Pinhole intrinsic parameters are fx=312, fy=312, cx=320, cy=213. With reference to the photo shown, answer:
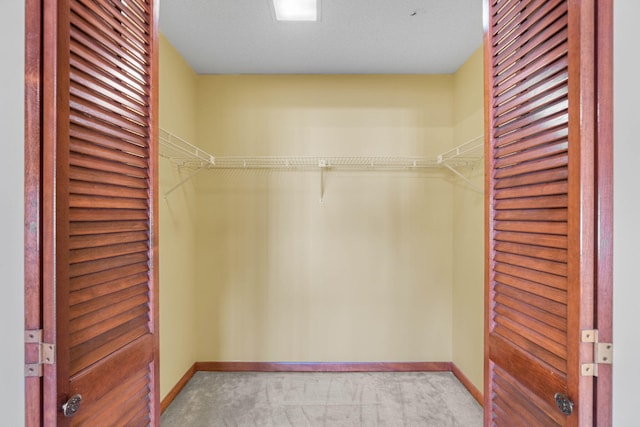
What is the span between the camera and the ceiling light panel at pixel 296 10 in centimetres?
191

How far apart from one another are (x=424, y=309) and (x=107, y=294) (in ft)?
8.35

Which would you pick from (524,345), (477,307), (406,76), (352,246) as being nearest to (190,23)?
(406,76)

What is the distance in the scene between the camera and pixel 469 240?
8.33 ft

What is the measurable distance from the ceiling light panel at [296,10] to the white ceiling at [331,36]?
0.17ft

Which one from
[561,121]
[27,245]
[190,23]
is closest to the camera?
[27,245]

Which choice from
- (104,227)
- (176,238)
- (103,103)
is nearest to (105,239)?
(104,227)

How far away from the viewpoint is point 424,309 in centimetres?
283

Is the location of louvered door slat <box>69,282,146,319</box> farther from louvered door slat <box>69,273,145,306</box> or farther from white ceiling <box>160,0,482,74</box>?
white ceiling <box>160,0,482,74</box>

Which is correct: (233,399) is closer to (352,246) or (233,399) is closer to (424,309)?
(352,246)

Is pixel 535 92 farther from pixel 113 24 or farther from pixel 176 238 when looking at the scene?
pixel 176 238

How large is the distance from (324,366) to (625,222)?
2.51 meters

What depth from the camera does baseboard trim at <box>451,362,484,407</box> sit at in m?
2.32

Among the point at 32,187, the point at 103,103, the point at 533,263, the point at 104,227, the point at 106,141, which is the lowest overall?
the point at 533,263

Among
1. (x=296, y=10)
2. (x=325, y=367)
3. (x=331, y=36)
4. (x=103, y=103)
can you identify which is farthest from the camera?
(x=325, y=367)
